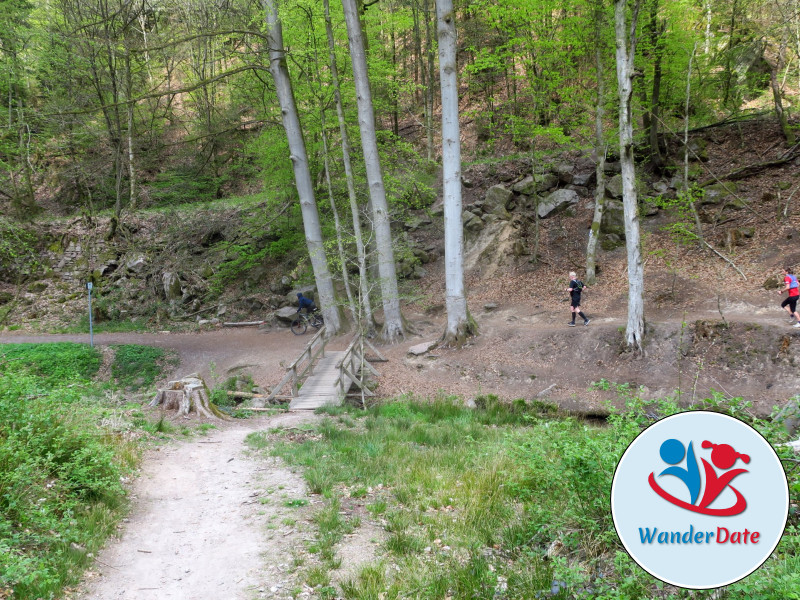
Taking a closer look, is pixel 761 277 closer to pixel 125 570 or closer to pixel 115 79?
pixel 125 570

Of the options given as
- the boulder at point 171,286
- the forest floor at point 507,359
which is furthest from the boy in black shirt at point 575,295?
the boulder at point 171,286

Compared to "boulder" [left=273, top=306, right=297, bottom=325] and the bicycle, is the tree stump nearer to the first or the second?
the bicycle

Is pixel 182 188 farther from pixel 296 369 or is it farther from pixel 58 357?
pixel 296 369

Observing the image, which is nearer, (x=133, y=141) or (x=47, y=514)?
(x=47, y=514)

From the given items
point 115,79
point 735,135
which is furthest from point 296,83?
point 735,135

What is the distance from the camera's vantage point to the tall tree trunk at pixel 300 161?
14.8 m

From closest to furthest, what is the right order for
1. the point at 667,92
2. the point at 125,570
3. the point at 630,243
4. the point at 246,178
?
the point at 125,570
the point at 630,243
the point at 667,92
the point at 246,178

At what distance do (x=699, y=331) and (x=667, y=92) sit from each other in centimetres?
1208

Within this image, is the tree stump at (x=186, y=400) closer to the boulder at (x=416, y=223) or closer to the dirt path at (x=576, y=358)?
the dirt path at (x=576, y=358)

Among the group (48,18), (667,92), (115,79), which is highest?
(48,18)

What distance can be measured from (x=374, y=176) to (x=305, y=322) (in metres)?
7.03

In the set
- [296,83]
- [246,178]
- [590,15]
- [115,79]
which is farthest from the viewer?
[246,178]

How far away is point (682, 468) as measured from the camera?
5.99ft

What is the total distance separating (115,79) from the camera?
20578mm
